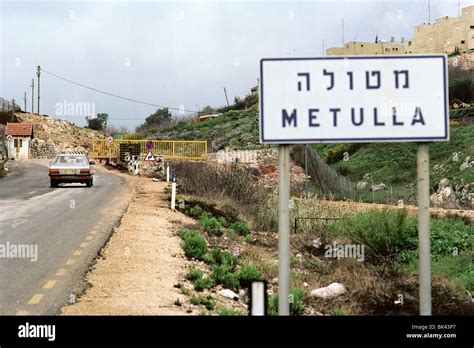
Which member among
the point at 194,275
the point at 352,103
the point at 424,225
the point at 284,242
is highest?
the point at 352,103

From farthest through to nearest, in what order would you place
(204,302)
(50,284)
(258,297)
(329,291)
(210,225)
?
(210,225) < (329,291) < (50,284) < (204,302) < (258,297)

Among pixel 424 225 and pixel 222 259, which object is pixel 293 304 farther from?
pixel 424 225

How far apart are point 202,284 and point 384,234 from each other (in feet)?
21.3

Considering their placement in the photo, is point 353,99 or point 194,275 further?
point 194,275

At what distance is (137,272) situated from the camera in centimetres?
886

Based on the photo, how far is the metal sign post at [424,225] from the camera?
4207 mm

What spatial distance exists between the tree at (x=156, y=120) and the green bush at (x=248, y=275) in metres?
65.9

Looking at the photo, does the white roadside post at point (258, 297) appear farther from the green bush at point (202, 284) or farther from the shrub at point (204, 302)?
the green bush at point (202, 284)

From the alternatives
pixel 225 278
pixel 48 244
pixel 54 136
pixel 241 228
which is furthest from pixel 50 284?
pixel 54 136

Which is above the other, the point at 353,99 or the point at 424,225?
the point at 353,99

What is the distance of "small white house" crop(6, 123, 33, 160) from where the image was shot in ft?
→ 191

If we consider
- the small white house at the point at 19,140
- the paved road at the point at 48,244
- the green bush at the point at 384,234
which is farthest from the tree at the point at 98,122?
the green bush at the point at 384,234
